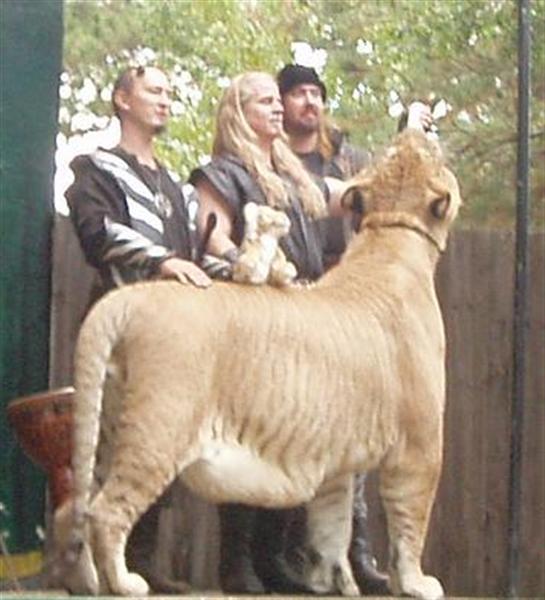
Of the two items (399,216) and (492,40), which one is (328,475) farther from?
(492,40)

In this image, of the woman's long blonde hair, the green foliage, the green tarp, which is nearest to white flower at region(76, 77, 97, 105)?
the green foliage

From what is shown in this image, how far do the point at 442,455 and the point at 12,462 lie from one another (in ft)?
4.50

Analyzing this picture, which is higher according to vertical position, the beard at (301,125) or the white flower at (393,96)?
the white flower at (393,96)

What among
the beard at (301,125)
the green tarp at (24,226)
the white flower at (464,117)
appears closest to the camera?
the green tarp at (24,226)

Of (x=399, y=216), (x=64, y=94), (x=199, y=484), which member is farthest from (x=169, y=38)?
(x=199, y=484)

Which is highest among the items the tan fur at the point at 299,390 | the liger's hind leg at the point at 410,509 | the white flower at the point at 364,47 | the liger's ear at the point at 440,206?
the white flower at the point at 364,47

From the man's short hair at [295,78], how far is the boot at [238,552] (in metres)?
1.35

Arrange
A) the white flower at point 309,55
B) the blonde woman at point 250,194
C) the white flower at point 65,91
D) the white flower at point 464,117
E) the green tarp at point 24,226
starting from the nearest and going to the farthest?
the blonde woman at point 250,194 → the green tarp at point 24,226 → the white flower at point 65,91 → the white flower at point 309,55 → the white flower at point 464,117

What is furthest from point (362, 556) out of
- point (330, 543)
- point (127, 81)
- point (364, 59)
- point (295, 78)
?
point (364, 59)

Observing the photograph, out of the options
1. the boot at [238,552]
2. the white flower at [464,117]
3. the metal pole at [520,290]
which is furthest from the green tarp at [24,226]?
the white flower at [464,117]

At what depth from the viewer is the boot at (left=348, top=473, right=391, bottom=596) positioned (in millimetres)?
9289

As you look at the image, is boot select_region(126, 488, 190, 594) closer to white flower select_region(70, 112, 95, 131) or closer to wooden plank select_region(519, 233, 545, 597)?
white flower select_region(70, 112, 95, 131)

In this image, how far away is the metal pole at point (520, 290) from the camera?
31.3 feet

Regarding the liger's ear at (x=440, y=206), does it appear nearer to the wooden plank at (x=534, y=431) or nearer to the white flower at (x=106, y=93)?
the wooden plank at (x=534, y=431)
